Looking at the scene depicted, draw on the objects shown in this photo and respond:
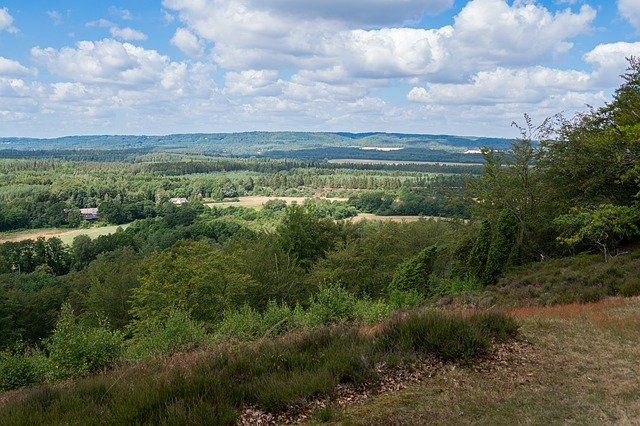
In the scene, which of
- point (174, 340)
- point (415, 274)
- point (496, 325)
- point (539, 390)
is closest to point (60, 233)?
point (415, 274)

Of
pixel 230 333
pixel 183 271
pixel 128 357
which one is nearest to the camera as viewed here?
pixel 128 357

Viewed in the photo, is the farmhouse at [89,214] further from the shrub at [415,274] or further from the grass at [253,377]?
the grass at [253,377]

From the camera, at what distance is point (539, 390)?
6.64m

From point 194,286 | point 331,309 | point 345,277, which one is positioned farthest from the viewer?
point 345,277

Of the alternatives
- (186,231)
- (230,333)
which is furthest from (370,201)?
(230,333)

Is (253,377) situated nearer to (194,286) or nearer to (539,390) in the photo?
(539,390)

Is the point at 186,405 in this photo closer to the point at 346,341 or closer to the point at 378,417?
the point at 378,417

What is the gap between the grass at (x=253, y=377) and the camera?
580 cm

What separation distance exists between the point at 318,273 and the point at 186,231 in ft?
180

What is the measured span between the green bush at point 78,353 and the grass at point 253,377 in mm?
1990

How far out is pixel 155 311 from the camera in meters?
29.5

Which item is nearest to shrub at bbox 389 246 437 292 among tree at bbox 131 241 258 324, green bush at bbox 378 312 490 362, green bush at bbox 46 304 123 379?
tree at bbox 131 241 258 324

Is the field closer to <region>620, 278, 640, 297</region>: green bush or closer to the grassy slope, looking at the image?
<region>620, 278, 640, 297</region>: green bush

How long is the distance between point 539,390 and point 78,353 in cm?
904
